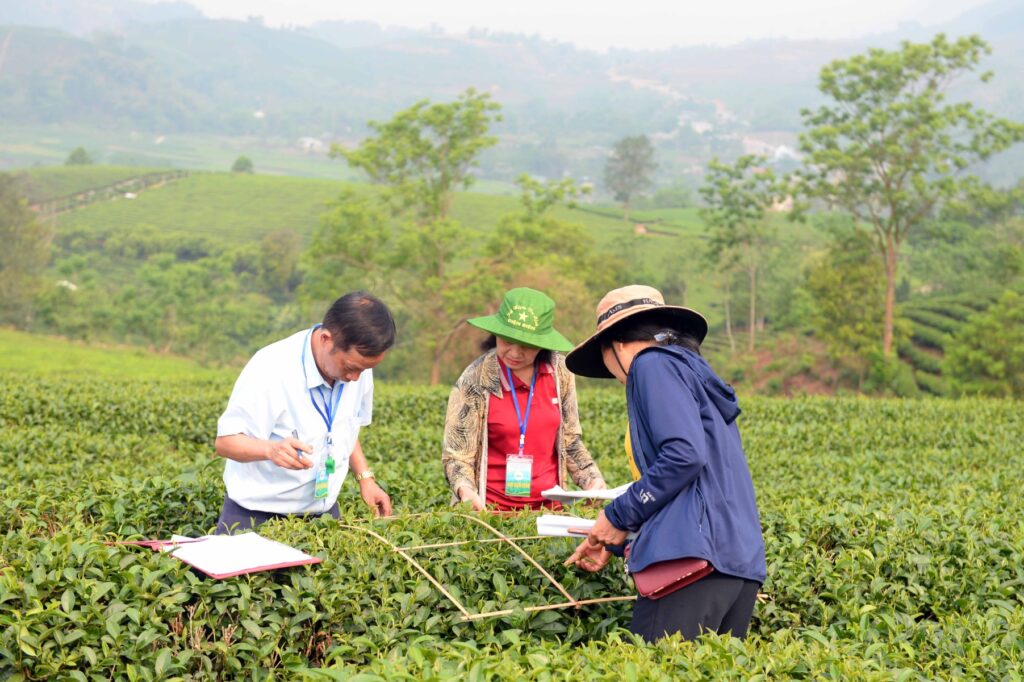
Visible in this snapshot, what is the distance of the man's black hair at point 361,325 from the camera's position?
3799 millimetres

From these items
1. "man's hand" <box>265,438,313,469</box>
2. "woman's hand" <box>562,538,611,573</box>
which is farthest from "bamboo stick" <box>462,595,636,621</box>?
"man's hand" <box>265,438,313,469</box>

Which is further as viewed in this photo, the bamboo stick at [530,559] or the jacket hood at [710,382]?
the bamboo stick at [530,559]

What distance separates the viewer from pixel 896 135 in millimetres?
36312

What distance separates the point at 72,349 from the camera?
43.5 metres

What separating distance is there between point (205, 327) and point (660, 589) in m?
58.3

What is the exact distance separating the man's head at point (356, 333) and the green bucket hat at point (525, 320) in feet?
2.27

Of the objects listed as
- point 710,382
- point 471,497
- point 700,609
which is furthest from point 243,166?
point 700,609

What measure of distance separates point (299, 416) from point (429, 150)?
31630 millimetres

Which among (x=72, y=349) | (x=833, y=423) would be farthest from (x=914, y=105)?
(x=72, y=349)

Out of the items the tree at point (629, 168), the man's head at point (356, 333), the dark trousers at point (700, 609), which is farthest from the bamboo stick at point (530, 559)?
the tree at point (629, 168)

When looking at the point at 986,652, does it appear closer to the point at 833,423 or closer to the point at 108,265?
the point at 833,423

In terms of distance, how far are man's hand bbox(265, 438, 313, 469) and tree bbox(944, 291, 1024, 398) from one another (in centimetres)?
3036

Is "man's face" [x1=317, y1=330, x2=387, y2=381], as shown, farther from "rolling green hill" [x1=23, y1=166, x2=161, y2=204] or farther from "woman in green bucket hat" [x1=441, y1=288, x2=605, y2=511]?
"rolling green hill" [x1=23, y1=166, x2=161, y2=204]

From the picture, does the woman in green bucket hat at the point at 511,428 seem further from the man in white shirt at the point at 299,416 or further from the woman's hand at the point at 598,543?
the woman's hand at the point at 598,543
